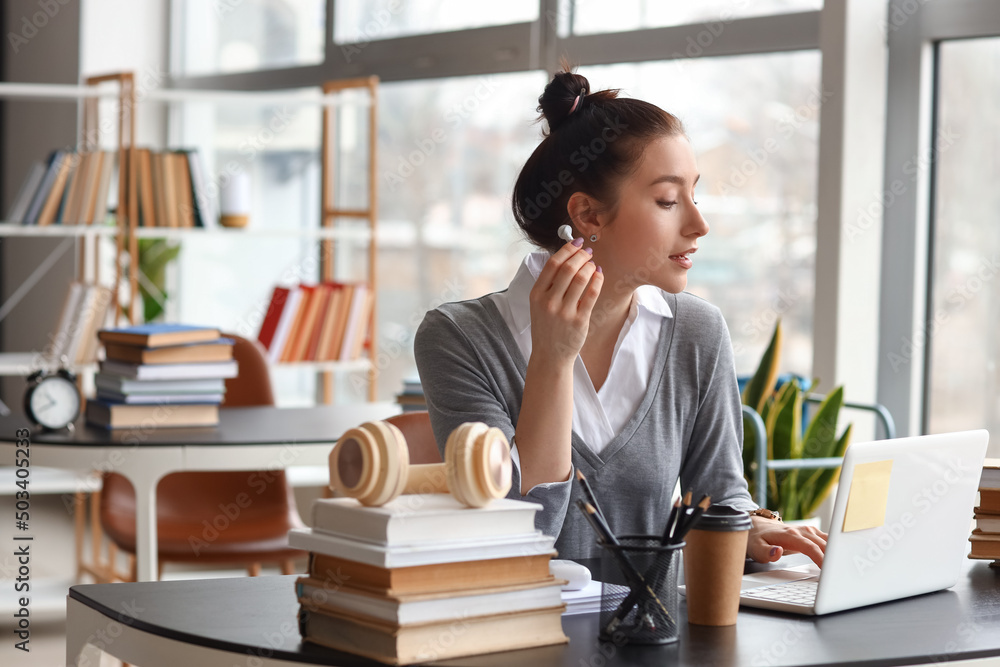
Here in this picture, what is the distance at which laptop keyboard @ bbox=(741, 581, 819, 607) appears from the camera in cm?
126

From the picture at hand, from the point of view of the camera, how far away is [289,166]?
5199mm

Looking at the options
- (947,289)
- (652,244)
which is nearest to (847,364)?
(947,289)

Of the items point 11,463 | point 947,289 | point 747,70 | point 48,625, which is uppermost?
point 747,70

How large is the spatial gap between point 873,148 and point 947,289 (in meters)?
0.43

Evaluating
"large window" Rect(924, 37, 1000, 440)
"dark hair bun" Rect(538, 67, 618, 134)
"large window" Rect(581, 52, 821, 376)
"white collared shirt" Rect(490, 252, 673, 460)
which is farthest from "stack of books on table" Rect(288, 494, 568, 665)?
"large window" Rect(581, 52, 821, 376)

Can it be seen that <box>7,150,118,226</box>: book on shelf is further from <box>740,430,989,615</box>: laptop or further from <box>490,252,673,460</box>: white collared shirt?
<box>740,430,989,615</box>: laptop

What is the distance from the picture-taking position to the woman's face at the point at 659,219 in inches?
65.3

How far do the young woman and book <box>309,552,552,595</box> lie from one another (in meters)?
0.46

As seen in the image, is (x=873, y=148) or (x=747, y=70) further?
(x=747, y=70)

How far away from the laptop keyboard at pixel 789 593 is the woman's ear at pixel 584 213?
63 centimetres

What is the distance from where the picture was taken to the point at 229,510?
3.11m

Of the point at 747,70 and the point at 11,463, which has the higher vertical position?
the point at 747,70

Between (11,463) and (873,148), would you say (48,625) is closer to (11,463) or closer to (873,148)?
(11,463)

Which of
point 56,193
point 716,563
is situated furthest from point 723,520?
point 56,193
